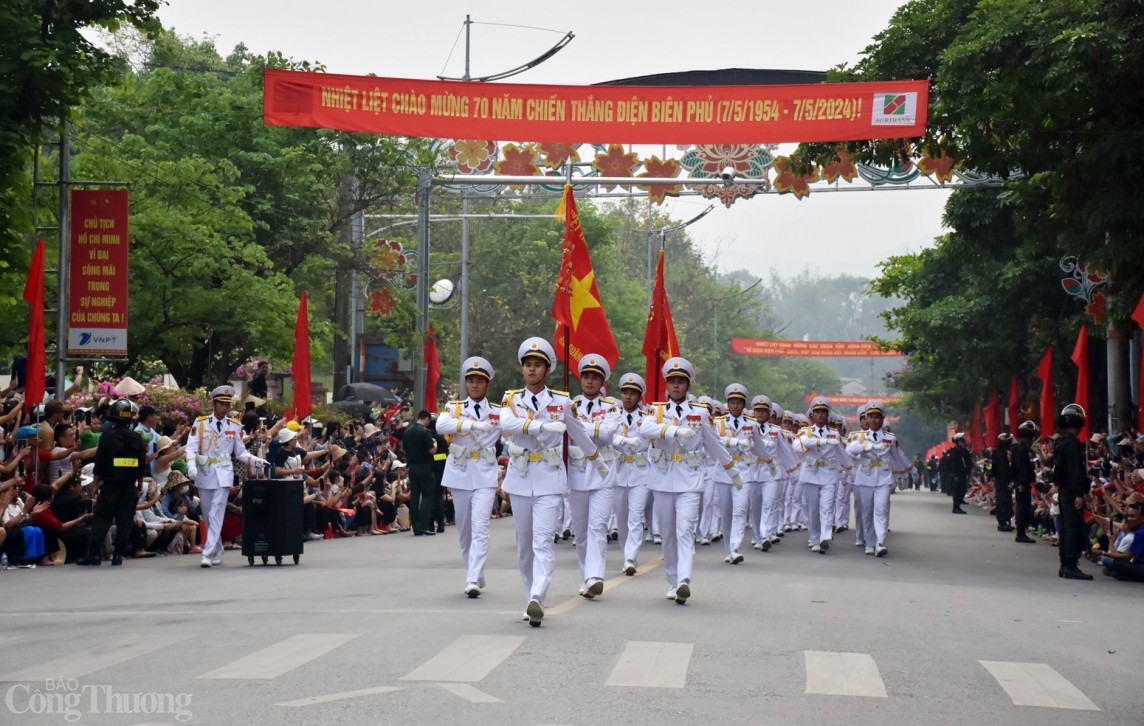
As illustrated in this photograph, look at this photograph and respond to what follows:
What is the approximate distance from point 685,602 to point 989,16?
9147 mm

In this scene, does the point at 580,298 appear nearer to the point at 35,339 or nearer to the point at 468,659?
the point at 35,339

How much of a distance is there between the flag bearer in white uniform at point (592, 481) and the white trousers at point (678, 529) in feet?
1.71

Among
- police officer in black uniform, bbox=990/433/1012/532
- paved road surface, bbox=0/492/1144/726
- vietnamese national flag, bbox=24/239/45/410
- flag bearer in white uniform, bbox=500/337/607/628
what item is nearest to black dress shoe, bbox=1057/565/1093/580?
paved road surface, bbox=0/492/1144/726

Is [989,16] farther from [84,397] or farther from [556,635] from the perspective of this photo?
[84,397]

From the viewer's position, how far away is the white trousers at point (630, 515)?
56.3 feet

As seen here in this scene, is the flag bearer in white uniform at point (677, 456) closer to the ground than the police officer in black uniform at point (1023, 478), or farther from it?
farther from it

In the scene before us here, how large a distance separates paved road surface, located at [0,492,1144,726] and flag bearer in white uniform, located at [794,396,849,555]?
4.58 meters

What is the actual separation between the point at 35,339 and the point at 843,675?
1317 cm

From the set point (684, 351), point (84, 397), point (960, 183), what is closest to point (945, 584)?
point (960, 183)

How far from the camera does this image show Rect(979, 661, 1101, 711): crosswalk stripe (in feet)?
30.1

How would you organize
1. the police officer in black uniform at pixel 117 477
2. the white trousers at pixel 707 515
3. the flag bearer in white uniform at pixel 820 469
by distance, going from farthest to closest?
the white trousers at pixel 707 515
the flag bearer in white uniform at pixel 820 469
the police officer in black uniform at pixel 117 477

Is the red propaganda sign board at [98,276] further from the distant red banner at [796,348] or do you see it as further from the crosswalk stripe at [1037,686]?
the distant red banner at [796,348]

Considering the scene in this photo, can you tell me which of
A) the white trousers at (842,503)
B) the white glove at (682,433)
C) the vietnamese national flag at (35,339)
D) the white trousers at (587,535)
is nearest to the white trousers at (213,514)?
the vietnamese national flag at (35,339)

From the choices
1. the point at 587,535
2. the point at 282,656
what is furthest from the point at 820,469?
the point at 282,656
